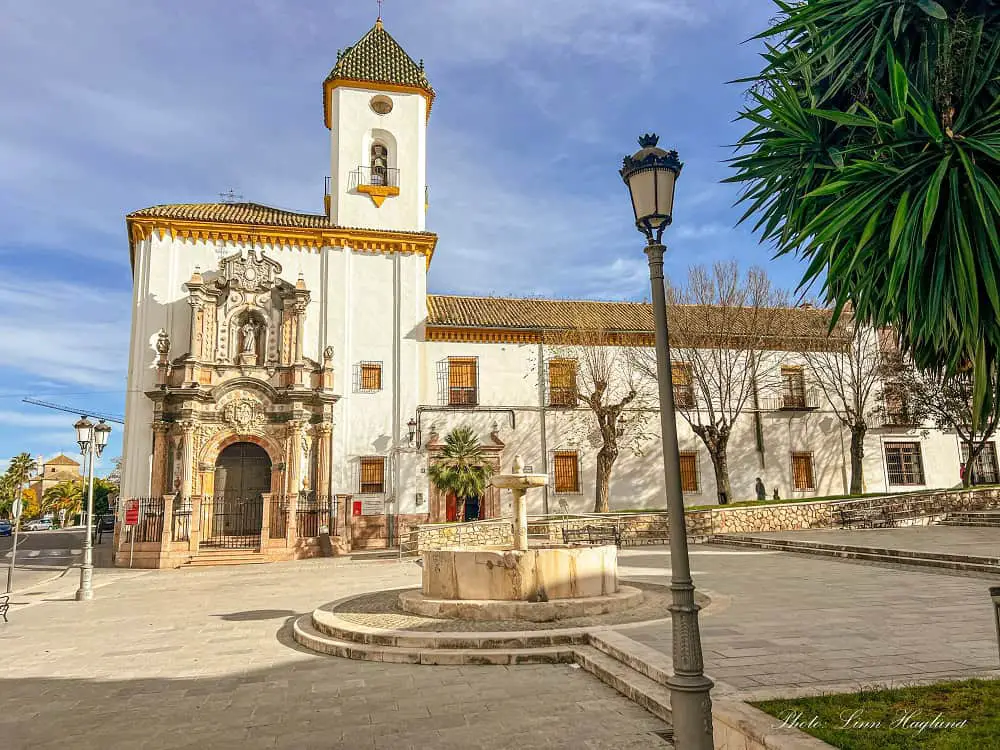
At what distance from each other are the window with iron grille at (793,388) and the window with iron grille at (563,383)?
964cm

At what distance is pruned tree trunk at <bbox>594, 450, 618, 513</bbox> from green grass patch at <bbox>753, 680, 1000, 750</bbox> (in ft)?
65.1

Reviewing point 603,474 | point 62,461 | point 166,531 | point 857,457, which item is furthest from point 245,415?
point 62,461

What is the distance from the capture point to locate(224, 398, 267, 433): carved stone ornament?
875 inches

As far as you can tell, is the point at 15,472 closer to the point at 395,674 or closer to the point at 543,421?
the point at 543,421

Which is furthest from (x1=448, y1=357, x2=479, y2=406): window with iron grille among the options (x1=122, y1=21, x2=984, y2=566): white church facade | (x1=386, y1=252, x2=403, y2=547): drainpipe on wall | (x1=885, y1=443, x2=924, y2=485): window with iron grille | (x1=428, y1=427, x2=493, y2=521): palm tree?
(x1=885, y1=443, x2=924, y2=485): window with iron grille

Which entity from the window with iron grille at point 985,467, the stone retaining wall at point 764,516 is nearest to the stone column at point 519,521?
the stone retaining wall at point 764,516

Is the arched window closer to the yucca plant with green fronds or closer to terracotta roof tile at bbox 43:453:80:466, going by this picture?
the yucca plant with green fronds

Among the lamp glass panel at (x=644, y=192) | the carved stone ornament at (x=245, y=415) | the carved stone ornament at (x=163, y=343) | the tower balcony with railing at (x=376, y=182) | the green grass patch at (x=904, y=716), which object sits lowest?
the green grass patch at (x=904, y=716)

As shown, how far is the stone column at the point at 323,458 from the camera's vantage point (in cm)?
2258

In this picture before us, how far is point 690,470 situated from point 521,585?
769 inches

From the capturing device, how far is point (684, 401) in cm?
2581

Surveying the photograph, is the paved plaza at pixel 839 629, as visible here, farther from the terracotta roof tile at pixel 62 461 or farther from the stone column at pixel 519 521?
the terracotta roof tile at pixel 62 461

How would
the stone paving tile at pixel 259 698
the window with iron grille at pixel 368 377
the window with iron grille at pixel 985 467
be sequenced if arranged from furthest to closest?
the window with iron grille at pixel 985 467, the window with iron grille at pixel 368 377, the stone paving tile at pixel 259 698

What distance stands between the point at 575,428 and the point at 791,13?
2041 cm
